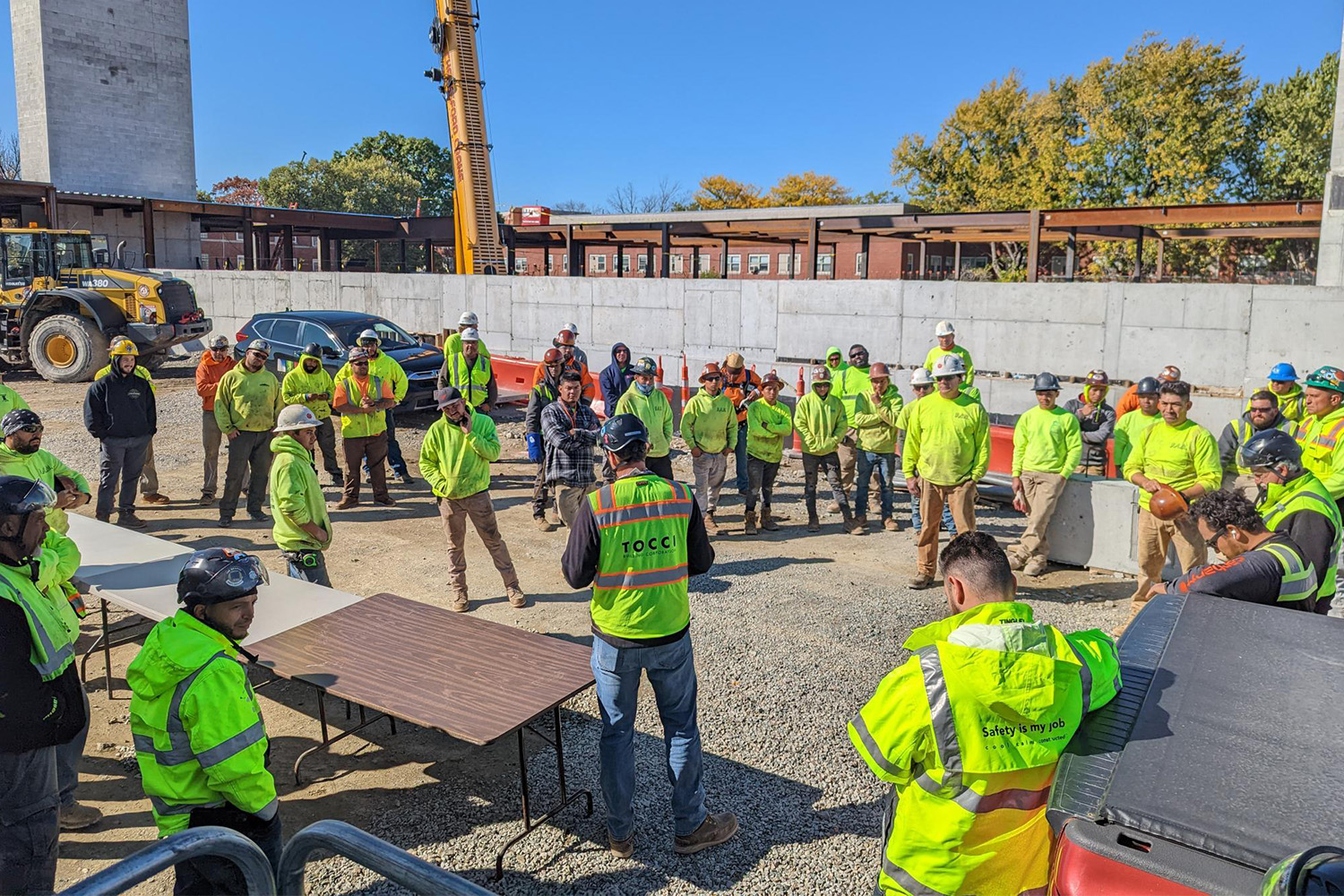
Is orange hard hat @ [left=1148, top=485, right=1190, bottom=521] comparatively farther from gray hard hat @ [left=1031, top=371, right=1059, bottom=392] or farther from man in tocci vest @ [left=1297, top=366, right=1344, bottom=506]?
gray hard hat @ [left=1031, top=371, right=1059, bottom=392]

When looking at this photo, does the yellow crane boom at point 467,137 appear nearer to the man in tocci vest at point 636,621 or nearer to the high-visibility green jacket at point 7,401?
the high-visibility green jacket at point 7,401

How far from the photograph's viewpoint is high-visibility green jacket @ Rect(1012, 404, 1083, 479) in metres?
8.80

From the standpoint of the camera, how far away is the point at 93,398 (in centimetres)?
1002

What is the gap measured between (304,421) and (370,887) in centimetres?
331

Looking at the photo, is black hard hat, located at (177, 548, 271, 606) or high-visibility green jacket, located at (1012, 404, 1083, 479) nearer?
black hard hat, located at (177, 548, 271, 606)

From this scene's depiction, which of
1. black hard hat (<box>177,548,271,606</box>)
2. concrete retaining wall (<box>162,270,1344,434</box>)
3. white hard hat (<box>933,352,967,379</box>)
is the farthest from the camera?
concrete retaining wall (<box>162,270,1344,434</box>)

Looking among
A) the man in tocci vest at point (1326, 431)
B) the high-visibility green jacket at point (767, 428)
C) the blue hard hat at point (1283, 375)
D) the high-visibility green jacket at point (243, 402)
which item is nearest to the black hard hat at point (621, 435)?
the man in tocci vest at point (1326, 431)

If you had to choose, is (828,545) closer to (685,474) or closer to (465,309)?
(685,474)

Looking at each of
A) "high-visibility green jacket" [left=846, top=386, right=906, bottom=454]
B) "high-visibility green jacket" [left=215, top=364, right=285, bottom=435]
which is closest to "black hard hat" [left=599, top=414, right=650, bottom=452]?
"high-visibility green jacket" [left=846, top=386, right=906, bottom=454]

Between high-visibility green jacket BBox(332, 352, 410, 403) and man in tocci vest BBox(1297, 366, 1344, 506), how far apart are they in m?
9.16

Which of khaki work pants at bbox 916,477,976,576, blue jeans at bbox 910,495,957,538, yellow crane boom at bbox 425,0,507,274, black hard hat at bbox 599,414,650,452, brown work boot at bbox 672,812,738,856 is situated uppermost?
yellow crane boom at bbox 425,0,507,274

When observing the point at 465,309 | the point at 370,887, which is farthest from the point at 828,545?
the point at 465,309

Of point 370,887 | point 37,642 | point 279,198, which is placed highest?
point 279,198

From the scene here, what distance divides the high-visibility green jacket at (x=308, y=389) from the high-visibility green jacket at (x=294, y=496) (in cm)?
480
